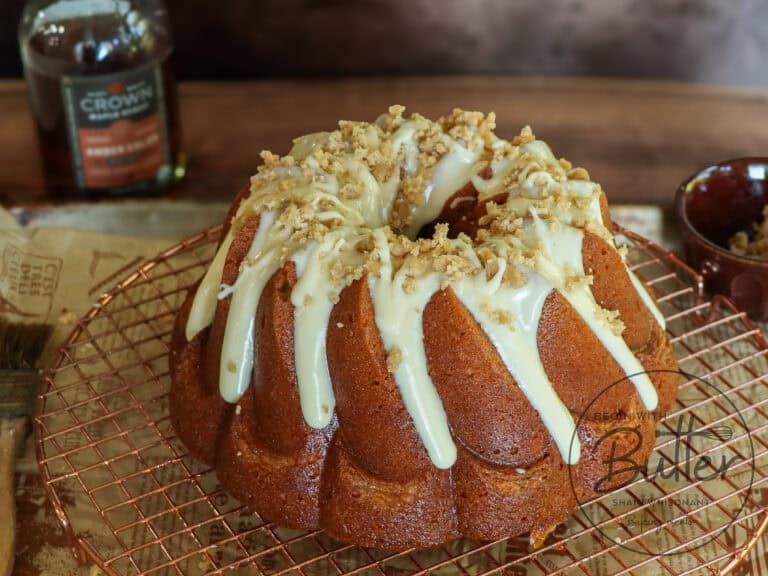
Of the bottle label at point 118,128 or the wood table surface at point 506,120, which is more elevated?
the bottle label at point 118,128

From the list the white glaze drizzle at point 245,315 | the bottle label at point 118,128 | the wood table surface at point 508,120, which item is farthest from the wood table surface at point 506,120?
the white glaze drizzle at point 245,315

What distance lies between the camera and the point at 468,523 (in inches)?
65.1

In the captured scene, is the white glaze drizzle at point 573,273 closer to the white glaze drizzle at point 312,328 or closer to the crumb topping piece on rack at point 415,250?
the crumb topping piece on rack at point 415,250

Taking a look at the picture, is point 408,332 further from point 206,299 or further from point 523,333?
point 206,299

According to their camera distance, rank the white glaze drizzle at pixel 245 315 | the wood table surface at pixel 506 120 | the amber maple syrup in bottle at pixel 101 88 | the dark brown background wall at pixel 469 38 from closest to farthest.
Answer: the white glaze drizzle at pixel 245 315
the amber maple syrup in bottle at pixel 101 88
the wood table surface at pixel 506 120
the dark brown background wall at pixel 469 38

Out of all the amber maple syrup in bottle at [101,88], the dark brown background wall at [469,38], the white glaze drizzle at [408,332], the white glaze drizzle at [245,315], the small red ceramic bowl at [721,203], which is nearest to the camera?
the white glaze drizzle at [408,332]

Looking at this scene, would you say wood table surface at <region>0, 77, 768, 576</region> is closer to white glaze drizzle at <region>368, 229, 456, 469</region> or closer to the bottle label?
the bottle label

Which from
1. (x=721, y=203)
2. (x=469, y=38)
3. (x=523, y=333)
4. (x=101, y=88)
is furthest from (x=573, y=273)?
(x=469, y=38)

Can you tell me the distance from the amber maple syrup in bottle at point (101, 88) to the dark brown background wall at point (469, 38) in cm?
62

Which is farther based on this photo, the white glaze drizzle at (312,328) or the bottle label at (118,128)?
the bottle label at (118,128)

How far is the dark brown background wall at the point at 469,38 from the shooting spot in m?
3.09

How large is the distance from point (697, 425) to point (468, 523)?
0.52 m

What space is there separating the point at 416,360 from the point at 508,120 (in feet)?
5.06

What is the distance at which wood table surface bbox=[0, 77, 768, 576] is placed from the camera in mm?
2797
